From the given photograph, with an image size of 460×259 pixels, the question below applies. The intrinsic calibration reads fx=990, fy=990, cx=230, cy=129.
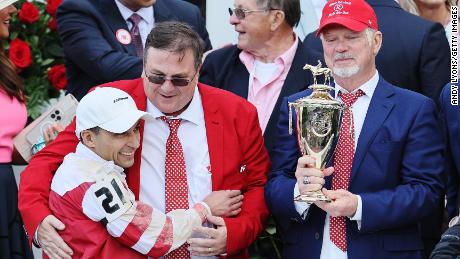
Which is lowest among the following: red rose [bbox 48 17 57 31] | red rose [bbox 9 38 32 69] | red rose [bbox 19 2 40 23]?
red rose [bbox 9 38 32 69]

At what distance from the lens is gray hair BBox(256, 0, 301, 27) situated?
5.91 metres

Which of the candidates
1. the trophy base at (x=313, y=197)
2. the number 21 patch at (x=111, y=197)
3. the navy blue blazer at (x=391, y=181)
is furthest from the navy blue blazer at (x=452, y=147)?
the number 21 patch at (x=111, y=197)

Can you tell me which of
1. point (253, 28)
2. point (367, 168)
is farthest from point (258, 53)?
point (367, 168)

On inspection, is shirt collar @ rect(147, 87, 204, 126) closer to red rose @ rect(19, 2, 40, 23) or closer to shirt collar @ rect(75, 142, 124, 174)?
shirt collar @ rect(75, 142, 124, 174)

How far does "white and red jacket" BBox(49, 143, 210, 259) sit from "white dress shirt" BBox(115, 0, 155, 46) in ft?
5.10

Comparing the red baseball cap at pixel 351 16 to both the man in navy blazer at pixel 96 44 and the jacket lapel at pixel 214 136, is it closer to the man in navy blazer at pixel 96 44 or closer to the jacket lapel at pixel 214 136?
the jacket lapel at pixel 214 136

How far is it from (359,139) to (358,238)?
1.56 ft

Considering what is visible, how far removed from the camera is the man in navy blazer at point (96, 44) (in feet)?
19.4

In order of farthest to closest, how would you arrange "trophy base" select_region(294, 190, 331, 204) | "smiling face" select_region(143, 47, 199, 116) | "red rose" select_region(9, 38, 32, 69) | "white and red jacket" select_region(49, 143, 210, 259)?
"red rose" select_region(9, 38, 32, 69)
"smiling face" select_region(143, 47, 199, 116)
"white and red jacket" select_region(49, 143, 210, 259)
"trophy base" select_region(294, 190, 331, 204)

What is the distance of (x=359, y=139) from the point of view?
4789 mm

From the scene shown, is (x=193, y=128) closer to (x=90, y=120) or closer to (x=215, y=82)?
(x=90, y=120)

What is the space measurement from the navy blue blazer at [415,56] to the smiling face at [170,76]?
1.29 metres

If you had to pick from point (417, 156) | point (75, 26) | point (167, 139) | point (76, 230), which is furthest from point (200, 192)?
point (75, 26)

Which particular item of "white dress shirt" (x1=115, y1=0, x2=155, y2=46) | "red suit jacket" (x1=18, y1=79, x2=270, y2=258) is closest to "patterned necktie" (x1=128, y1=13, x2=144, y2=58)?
"white dress shirt" (x1=115, y1=0, x2=155, y2=46)
